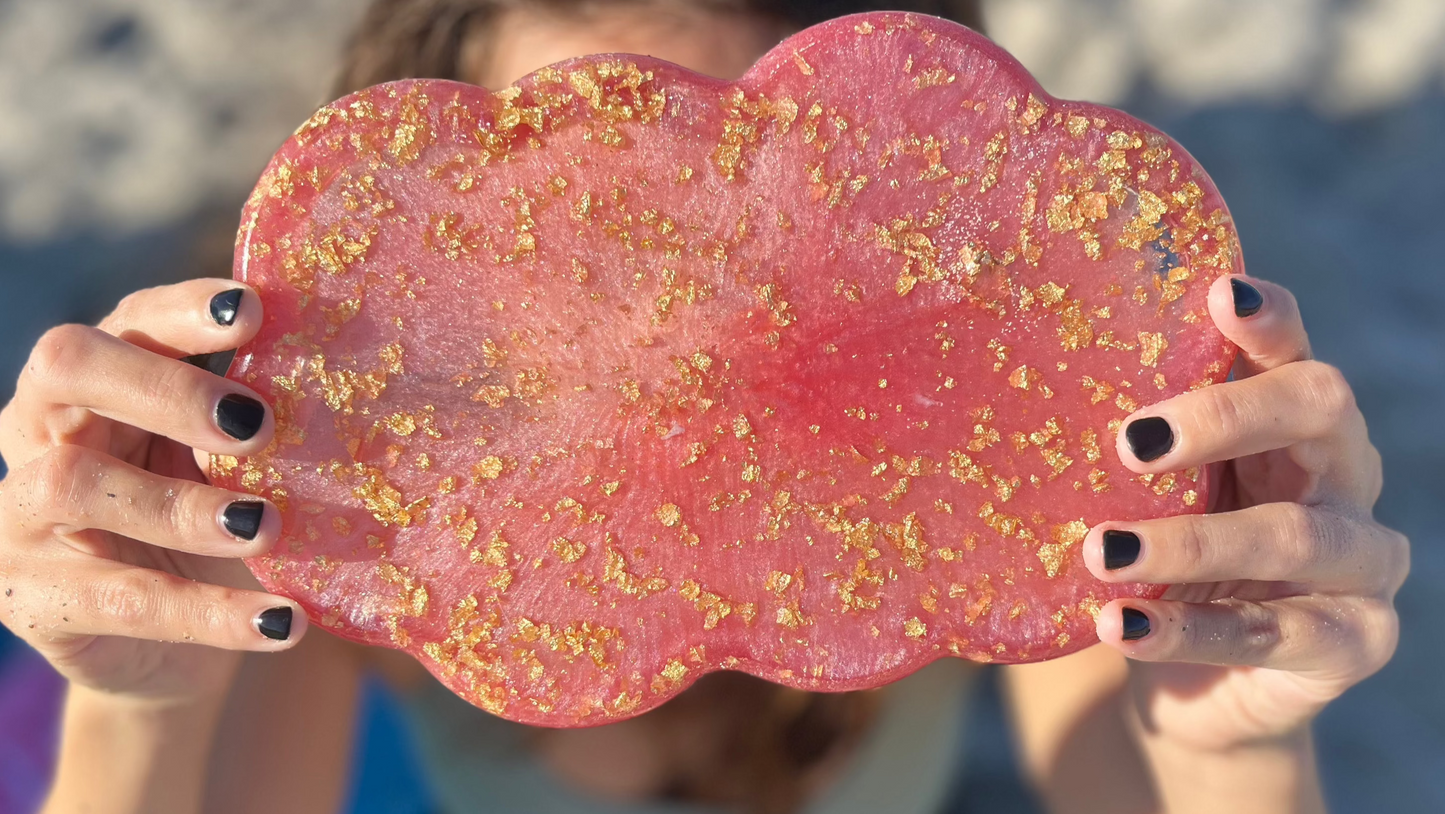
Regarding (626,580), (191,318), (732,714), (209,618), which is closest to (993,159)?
(626,580)

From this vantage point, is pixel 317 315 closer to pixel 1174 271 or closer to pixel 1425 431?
pixel 1174 271

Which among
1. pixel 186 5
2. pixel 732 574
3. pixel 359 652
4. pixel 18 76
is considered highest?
pixel 186 5

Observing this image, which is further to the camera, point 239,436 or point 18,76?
point 18,76

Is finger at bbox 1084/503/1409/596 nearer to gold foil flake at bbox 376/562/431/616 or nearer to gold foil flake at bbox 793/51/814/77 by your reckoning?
gold foil flake at bbox 793/51/814/77

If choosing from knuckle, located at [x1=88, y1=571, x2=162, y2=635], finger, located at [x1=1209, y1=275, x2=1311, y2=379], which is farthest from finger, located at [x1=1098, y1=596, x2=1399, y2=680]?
knuckle, located at [x1=88, y1=571, x2=162, y2=635]

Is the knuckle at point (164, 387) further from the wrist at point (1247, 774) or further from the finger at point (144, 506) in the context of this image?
the wrist at point (1247, 774)

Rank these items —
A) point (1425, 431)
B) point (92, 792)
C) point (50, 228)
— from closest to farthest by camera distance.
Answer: point (92, 792)
point (1425, 431)
point (50, 228)

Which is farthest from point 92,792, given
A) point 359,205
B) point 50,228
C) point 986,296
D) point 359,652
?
point 50,228

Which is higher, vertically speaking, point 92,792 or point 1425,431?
point 1425,431

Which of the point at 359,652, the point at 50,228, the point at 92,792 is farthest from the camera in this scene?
the point at 50,228
